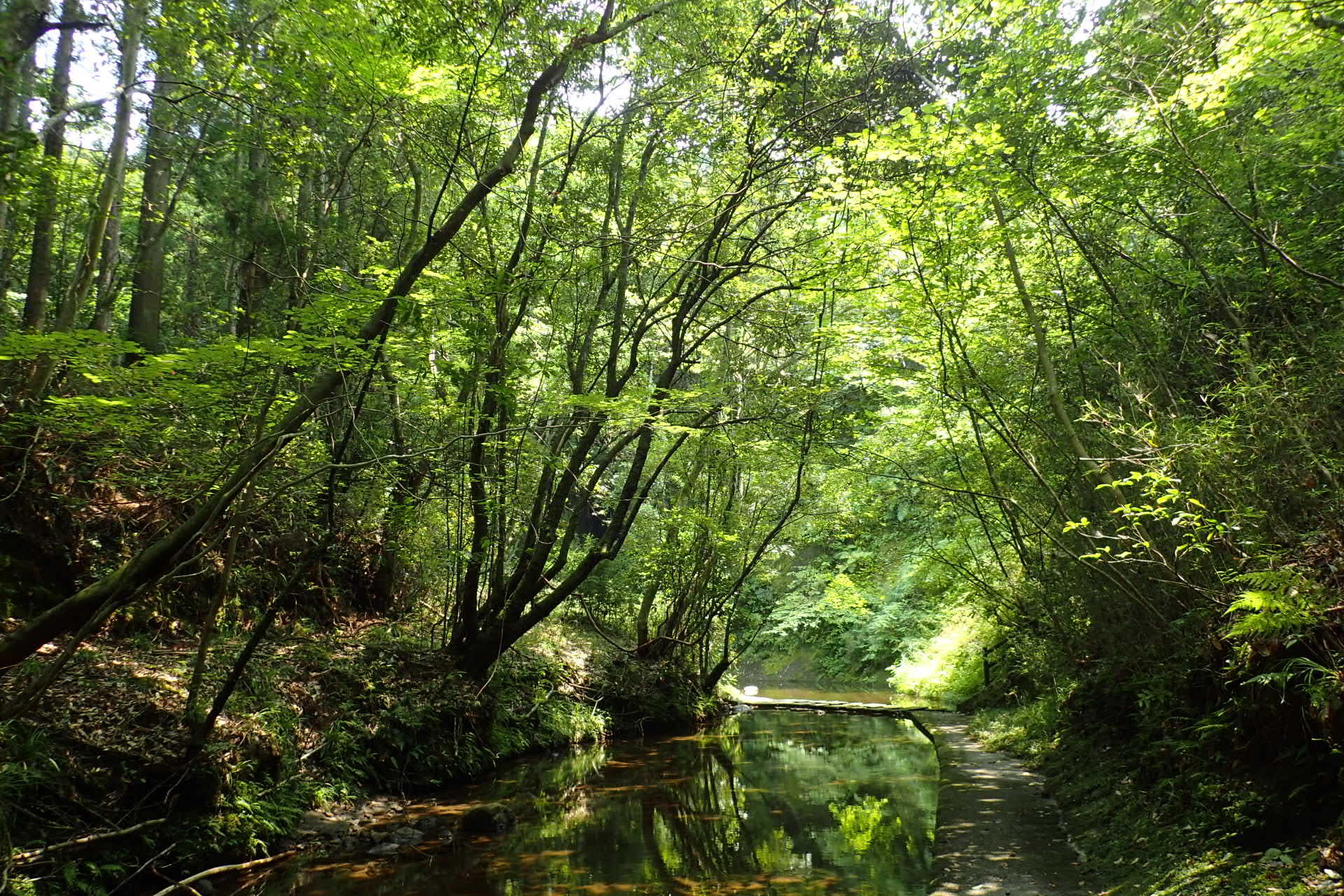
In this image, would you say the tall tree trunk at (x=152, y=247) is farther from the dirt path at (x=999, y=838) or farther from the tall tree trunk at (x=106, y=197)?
the dirt path at (x=999, y=838)

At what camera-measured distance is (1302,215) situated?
6070mm

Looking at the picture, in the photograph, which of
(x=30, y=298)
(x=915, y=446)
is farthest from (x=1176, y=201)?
(x=30, y=298)

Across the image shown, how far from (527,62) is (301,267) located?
499 cm

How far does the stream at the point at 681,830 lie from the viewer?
18.9 feet

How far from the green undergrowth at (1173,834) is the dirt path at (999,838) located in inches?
7.0

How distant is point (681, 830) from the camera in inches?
290

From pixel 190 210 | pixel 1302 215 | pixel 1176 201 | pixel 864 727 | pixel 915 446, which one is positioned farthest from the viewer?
pixel 190 210

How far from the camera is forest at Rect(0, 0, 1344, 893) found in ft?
15.4

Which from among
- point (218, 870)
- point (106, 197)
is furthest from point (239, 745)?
point (106, 197)

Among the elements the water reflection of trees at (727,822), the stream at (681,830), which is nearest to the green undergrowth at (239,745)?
the stream at (681,830)

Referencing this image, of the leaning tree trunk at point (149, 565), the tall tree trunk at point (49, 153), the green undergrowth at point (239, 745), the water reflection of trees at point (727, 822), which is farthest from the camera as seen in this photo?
the tall tree trunk at point (49, 153)

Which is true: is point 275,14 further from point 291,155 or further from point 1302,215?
point 1302,215

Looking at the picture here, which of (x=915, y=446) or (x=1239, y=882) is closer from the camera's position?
(x=1239, y=882)

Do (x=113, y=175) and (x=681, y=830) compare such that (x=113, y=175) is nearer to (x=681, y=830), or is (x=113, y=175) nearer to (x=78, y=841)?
(x=78, y=841)
